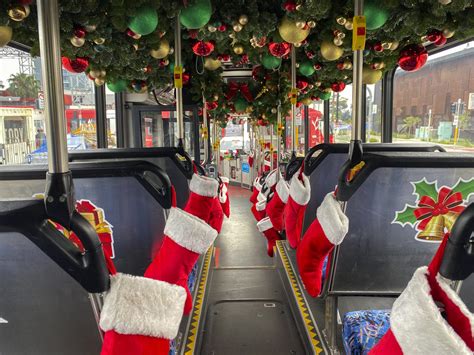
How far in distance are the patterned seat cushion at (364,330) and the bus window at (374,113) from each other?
361cm

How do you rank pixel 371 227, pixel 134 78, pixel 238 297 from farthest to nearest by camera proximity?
pixel 134 78, pixel 238 297, pixel 371 227

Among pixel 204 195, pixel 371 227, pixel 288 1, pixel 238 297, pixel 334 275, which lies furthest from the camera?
pixel 238 297

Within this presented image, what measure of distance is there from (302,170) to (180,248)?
73.1 inches

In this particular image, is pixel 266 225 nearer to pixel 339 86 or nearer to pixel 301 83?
pixel 301 83

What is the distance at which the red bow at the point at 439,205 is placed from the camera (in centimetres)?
184

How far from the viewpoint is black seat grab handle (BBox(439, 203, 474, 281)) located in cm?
81

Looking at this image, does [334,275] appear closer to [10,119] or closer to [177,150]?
[177,150]

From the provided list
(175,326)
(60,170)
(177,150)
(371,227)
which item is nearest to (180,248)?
(175,326)

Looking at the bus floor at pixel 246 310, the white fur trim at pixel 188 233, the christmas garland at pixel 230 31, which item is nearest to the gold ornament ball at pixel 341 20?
the christmas garland at pixel 230 31

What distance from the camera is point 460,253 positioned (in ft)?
2.67

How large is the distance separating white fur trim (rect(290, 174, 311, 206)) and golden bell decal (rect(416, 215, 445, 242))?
880 millimetres

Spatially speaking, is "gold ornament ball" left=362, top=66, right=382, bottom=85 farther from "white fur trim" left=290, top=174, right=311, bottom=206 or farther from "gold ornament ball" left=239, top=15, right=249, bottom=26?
"white fur trim" left=290, top=174, right=311, bottom=206

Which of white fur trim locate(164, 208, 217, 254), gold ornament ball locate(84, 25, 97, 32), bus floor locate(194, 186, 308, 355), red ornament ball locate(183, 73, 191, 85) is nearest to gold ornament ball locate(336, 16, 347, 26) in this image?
gold ornament ball locate(84, 25, 97, 32)

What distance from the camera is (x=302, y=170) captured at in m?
2.94
